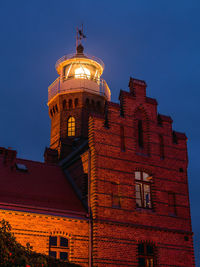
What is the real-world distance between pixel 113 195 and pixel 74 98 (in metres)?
14.7

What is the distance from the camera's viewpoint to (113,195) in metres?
22.0

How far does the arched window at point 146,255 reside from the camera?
71.0 ft

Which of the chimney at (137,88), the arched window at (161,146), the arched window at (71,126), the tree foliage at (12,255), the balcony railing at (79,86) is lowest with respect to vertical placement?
the tree foliage at (12,255)

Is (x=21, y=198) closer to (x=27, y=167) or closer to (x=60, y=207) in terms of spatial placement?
(x=60, y=207)

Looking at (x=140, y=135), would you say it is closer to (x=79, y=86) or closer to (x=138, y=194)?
(x=138, y=194)

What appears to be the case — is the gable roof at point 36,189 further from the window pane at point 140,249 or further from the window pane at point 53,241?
the window pane at point 140,249

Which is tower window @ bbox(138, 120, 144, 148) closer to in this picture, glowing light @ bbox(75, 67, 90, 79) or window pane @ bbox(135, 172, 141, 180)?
window pane @ bbox(135, 172, 141, 180)

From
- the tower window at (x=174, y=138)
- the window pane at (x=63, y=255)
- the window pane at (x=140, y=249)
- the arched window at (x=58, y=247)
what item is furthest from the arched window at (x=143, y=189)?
the window pane at (x=63, y=255)

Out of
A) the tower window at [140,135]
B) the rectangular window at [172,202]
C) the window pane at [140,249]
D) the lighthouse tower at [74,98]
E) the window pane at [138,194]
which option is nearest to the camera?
the window pane at [140,249]

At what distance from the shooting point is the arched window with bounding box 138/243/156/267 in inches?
852

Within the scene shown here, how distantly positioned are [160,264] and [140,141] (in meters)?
7.40

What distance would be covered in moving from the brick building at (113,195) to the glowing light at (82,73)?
10889mm

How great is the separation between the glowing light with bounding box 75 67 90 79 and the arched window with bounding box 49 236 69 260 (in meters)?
18.9

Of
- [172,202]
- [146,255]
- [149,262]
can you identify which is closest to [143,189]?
[172,202]
